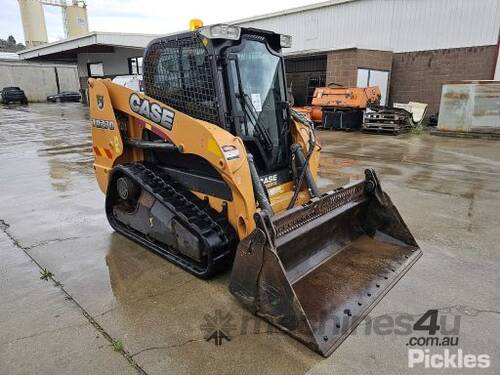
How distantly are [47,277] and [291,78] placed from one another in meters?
18.2

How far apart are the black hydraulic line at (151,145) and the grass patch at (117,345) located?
5.33 feet

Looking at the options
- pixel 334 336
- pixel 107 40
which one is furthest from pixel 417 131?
pixel 107 40

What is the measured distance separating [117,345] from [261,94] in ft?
8.18

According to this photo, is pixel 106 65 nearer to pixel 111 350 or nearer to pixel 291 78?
pixel 291 78

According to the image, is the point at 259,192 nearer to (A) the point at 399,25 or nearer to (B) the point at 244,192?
(B) the point at 244,192

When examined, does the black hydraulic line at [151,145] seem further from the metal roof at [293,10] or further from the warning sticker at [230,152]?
the metal roof at [293,10]

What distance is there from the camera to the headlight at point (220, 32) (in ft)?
9.98

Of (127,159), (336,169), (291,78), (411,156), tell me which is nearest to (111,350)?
(127,159)

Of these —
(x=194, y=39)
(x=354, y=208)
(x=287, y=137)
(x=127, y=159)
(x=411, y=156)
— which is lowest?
(x=411, y=156)

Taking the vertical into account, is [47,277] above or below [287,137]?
below

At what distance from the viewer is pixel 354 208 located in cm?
368

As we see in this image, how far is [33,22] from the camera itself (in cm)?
3944

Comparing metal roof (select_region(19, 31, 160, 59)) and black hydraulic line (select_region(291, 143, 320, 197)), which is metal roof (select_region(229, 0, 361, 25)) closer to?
metal roof (select_region(19, 31, 160, 59))

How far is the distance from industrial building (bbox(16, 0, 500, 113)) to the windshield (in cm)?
1249
